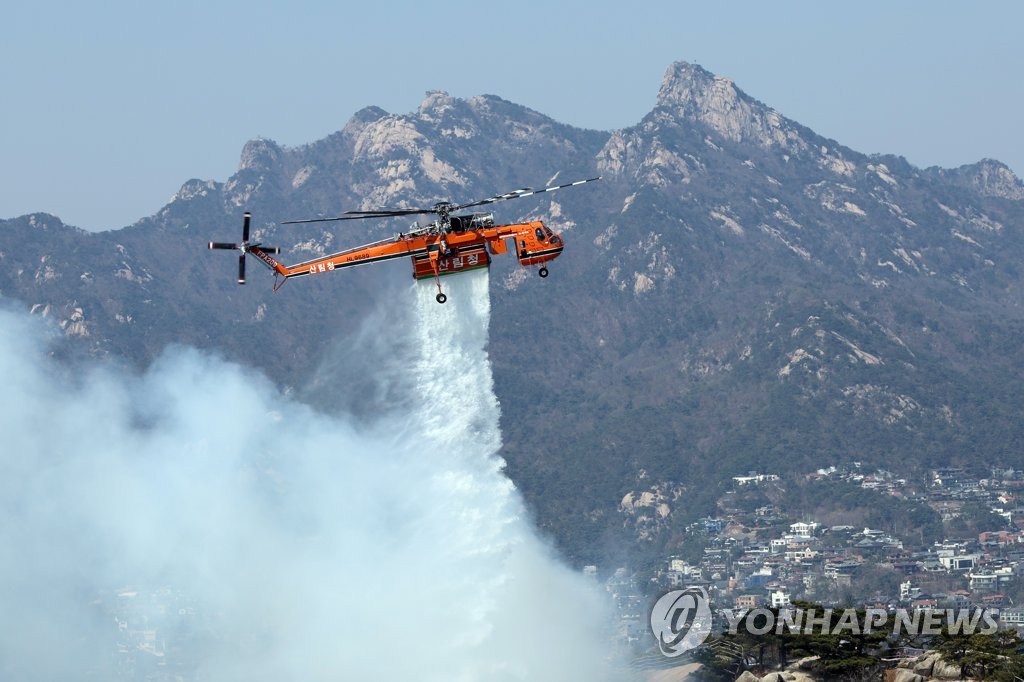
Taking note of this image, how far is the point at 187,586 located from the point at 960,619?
310ft

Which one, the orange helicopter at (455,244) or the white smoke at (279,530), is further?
the white smoke at (279,530)

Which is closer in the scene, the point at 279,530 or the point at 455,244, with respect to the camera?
the point at 455,244

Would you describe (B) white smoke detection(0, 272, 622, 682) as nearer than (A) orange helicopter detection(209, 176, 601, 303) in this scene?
No

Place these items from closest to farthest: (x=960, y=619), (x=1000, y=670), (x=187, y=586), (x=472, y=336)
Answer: (x=1000, y=670) < (x=960, y=619) < (x=472, y=336) < (x=187, y=586)

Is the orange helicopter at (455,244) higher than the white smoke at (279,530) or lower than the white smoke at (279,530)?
higher

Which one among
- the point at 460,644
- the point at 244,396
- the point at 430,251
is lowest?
the point at 460,644

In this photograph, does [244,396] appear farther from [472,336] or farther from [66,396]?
[472,336]

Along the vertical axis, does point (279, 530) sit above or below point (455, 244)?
below

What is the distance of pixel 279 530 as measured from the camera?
614 feet

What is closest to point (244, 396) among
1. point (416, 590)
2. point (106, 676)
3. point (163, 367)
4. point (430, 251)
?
point (163, 367)

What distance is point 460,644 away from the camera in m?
145

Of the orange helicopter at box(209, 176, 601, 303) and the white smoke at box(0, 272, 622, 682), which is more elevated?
the orange helicopter at box(209, 176, 601, 303)

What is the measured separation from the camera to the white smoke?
477 ft

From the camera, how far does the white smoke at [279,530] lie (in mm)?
145375
